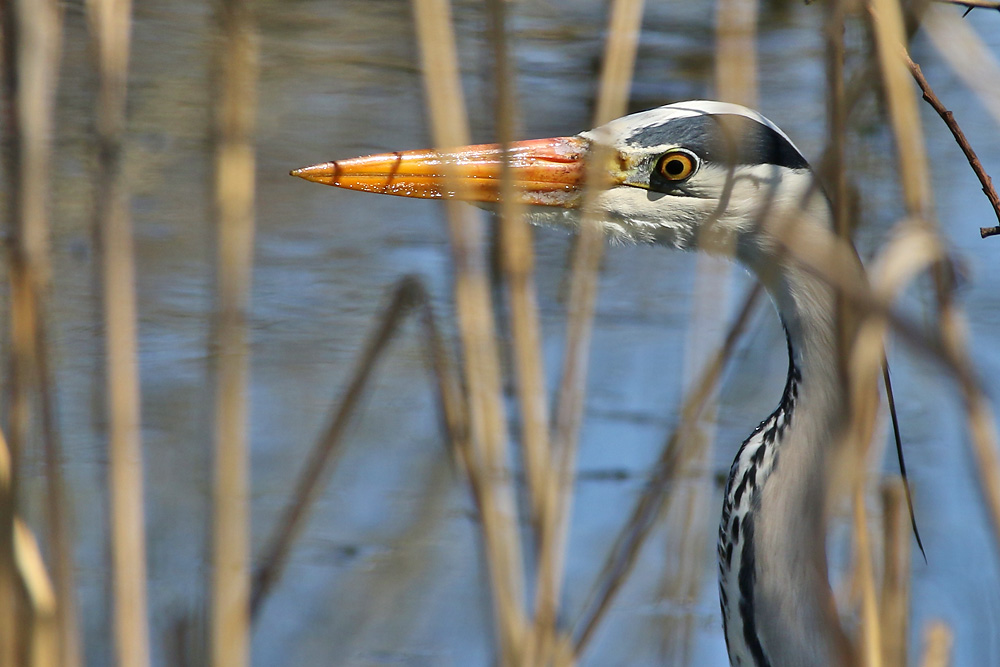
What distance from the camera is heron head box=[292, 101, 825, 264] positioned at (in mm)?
1359

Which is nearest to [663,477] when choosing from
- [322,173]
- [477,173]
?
[477,173]

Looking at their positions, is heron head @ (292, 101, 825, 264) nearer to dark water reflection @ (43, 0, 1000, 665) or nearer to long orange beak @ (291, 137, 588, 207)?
long orange beak @ (291, 137, 588, 207)

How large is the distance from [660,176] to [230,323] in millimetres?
639

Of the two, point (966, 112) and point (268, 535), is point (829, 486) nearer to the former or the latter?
point (268, 535)

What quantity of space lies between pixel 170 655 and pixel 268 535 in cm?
133

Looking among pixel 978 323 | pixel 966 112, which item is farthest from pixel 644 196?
pixel 966 112

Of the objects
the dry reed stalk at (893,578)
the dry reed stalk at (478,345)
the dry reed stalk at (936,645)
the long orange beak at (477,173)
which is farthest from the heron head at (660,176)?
the dry reed stalk at (936,645)

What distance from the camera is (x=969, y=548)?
2541 millimetres

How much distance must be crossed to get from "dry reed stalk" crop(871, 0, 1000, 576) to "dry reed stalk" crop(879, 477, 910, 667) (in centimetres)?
17

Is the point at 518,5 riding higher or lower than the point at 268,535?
higher

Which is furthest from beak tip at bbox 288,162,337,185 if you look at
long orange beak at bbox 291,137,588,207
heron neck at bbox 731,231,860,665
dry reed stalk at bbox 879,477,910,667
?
dry reed stalk at bbox 879,477,910,667

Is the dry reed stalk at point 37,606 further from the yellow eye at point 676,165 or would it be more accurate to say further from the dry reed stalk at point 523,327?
the yellow eye at point 676,165

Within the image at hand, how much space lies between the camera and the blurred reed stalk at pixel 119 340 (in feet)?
3.31

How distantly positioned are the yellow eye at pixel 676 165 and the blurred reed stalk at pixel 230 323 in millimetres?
577
